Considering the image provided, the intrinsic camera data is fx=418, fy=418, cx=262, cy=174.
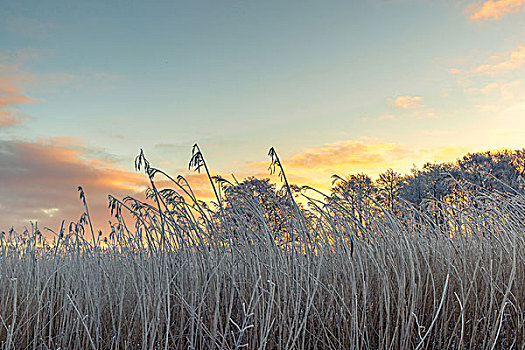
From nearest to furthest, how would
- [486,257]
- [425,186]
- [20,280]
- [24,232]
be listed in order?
[486,257] < [20,280] < [24,232] < [425,186]

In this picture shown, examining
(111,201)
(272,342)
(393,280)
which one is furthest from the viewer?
(393,280)

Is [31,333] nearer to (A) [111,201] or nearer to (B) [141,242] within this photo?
(B) [141,242]

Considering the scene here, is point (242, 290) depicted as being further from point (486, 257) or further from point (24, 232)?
point (24, 232)

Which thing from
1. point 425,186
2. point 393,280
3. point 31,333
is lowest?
point 31,333

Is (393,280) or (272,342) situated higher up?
(393,280)

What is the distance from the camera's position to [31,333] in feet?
11.7

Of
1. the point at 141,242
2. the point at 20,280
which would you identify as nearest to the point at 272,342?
the point at 141,242

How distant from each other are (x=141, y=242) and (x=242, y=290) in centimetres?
82

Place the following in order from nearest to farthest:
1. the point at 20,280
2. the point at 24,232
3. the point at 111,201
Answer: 1. the point at 111,201
2. the point at 20,280
3. the point at 24,232

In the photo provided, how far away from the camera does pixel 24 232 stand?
6.64 m

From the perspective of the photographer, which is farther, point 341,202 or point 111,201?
point 341,202

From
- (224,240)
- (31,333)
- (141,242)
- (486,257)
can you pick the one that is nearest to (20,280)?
(31,333)

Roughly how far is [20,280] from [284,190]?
3.28 metres

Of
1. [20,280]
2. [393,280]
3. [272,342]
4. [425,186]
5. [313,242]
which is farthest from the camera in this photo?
[425,186]
